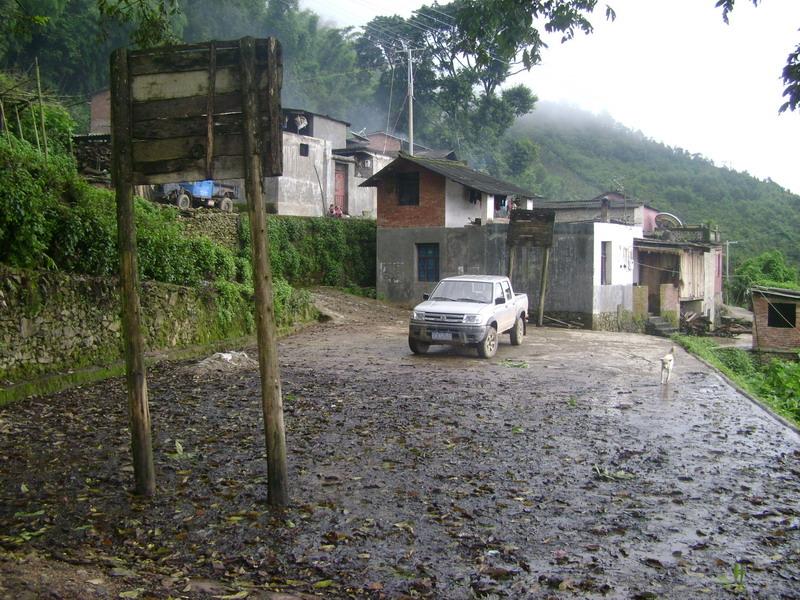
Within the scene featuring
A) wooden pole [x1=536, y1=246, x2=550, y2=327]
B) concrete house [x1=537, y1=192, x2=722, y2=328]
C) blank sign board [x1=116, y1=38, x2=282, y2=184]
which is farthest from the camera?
concrete house [x1=537, y1=192, x2=722, y2=328]

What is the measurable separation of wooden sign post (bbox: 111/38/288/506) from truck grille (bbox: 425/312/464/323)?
33.7 ft

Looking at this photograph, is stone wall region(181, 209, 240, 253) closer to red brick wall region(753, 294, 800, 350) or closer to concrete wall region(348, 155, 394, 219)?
concrete wall region(348, 155, 394, 219)

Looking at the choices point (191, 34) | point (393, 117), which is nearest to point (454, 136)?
point (393, 117)

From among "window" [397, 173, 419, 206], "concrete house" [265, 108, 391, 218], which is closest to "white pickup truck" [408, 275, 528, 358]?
"window" [397, 173, 419, 206]

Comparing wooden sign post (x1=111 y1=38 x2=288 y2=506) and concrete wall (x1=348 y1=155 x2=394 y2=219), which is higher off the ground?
concrete wall (x1=348 y1=155 x2=394 y2=219)

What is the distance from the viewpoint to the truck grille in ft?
52.8

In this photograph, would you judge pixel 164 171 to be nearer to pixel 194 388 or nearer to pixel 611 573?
pixel 611 573

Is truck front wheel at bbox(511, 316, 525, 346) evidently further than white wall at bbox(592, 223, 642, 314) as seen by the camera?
No

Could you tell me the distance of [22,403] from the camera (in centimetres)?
1017

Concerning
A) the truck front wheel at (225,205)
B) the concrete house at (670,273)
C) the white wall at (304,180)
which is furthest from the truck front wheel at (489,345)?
the white wall at (304,180)

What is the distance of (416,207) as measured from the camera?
30.9m

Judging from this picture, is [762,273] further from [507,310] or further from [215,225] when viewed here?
[215,225]

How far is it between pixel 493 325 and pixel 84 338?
8623mm

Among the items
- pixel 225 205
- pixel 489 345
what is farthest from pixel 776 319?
pixel 225 205
